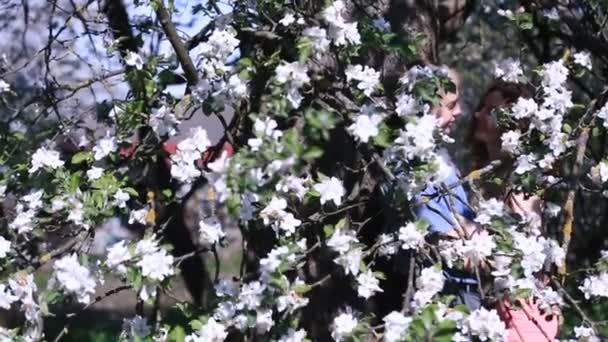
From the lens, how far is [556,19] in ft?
9.25

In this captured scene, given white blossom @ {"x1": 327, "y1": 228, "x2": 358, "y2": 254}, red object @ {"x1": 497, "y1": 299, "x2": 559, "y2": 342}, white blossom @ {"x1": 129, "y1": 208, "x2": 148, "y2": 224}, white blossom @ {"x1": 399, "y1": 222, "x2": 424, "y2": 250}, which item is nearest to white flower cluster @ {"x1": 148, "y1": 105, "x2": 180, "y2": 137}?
white blossom @ {"x1": 129, "y1": 208, "x2": 148, "y2": 224}

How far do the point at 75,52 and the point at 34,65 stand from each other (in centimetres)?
49

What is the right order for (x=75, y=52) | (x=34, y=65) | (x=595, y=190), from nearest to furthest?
(x=595, y=190), (x=75, y=52), (x=34, y=65)

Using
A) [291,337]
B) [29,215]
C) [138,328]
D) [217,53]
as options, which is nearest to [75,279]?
[138,328]

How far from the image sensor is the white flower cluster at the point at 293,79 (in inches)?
85.7

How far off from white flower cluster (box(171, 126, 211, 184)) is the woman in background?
69 cm

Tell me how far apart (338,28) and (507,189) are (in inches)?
23.0

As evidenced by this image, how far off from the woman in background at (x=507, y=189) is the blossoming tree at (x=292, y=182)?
Answer: 0.05 m

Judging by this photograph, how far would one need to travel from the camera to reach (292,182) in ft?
7.04

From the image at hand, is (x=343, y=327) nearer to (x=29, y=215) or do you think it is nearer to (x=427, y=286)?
(x=427, y=286)

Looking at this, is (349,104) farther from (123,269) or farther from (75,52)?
(75,52)

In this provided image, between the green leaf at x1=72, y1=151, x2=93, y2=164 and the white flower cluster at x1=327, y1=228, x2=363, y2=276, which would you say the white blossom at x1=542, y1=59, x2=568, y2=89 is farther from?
the green leaf at x1=72, y1=151, x2=93, y2=164

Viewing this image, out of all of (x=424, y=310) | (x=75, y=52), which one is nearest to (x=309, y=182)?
(x=424, y=310)

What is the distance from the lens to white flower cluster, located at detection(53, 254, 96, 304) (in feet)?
7.27
